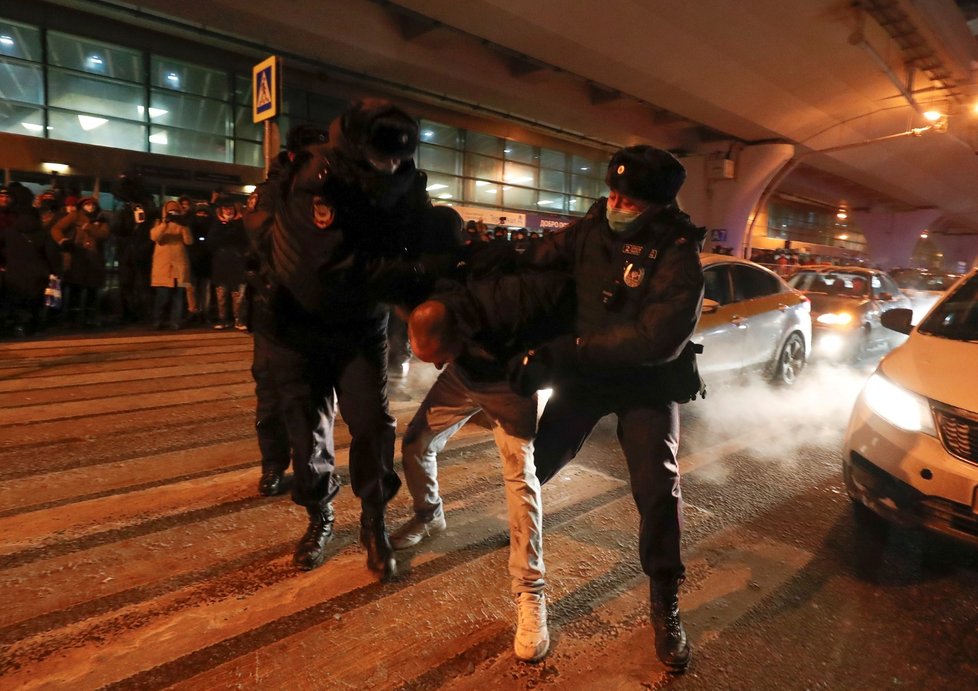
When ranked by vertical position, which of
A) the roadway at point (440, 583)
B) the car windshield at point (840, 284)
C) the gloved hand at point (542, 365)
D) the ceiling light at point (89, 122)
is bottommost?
the roadway at point (440, 583)

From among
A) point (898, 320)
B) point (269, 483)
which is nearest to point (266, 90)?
Result: point (269, 483)

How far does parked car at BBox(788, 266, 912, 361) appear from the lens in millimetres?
9680

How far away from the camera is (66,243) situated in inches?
350

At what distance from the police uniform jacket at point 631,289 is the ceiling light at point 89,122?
1531 cm

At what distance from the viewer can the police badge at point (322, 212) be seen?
2.37 m

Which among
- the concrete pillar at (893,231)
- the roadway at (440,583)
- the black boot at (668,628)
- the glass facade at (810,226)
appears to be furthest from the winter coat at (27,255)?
the concrete pillar at (893,231)

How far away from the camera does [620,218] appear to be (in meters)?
2.44

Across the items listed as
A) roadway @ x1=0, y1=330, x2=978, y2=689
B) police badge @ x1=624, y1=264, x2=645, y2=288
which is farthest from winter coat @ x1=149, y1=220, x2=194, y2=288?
police badge @ x1=624, y1=264, x2=645, y2=288

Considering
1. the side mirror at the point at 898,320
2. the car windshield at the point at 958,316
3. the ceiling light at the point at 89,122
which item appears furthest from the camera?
the ceiling light at the point at 89,122

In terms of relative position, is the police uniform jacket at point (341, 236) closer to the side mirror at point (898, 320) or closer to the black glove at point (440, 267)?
the black glove at point (440, 267)

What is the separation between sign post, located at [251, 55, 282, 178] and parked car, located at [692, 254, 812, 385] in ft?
15.4

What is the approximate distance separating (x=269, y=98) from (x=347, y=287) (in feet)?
17.6

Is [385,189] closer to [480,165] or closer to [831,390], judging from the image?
[831,390]

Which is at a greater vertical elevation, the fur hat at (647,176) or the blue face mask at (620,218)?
the fur hat at (647,176)
